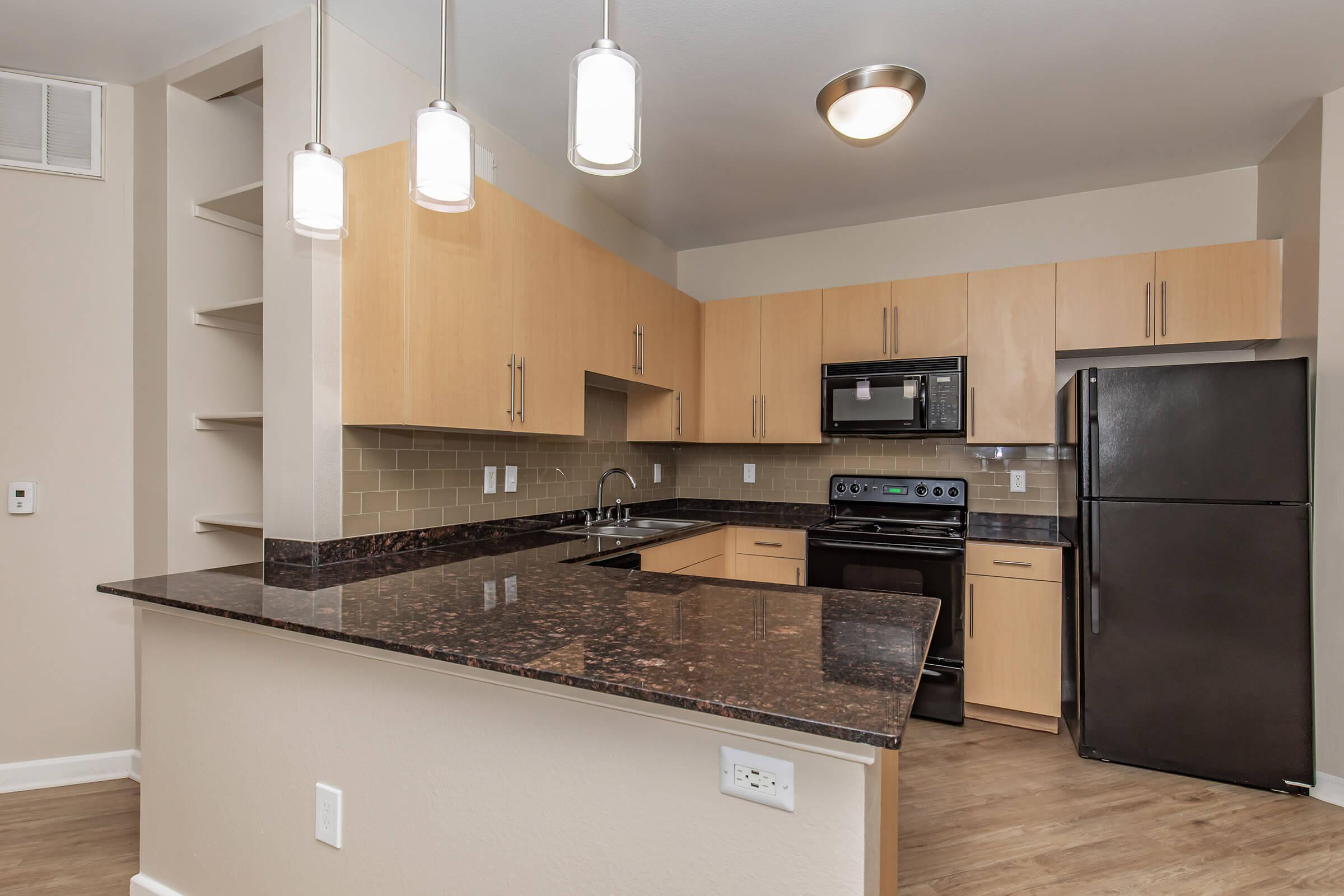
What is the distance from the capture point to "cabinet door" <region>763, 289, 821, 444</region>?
12.3 feet

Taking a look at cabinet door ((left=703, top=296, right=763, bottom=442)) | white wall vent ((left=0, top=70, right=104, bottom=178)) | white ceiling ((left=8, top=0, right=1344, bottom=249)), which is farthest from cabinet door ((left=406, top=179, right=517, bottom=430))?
cabinet door ((left=703, top=296, right=763, bottom=442))

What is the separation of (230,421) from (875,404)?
295 centimetres

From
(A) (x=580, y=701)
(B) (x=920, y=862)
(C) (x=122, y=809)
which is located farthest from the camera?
(C) (x=122, y=809)

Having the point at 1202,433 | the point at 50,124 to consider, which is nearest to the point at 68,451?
the point at 50,124

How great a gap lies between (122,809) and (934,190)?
4385 millimetres

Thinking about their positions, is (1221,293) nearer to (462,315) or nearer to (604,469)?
(604,469)

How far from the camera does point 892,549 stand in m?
3.19

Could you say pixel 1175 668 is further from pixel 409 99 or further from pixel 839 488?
pixel 409 99

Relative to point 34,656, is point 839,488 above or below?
above

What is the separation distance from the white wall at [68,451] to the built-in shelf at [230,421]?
14.0 inches

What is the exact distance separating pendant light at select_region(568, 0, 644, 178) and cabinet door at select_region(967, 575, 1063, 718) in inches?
110

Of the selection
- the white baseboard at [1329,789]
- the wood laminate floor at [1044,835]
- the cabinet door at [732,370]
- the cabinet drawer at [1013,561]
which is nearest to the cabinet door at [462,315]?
the wood laminate floor at [1044,835]

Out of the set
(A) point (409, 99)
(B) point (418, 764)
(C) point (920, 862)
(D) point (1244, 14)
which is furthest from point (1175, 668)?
(A) point (409, 99)

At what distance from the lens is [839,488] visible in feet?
12.8
